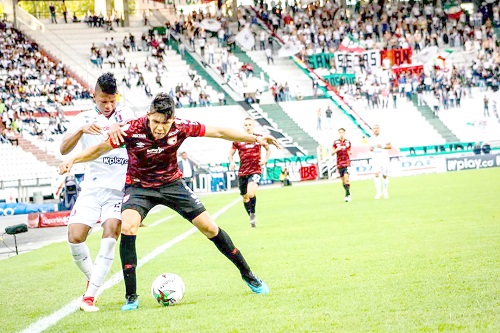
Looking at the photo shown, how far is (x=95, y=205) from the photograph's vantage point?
967cm

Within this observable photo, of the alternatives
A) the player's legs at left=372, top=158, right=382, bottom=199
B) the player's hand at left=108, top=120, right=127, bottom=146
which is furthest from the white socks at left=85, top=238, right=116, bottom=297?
the player's legs at left=372, top=158, right=382, bottom=199

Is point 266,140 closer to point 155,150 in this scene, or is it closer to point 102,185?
point 155,150

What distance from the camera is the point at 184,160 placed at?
3350cm

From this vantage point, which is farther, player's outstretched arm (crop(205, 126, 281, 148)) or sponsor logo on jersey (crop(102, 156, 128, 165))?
sponsor logo on jersey (crop(102, 156, 128, 165))

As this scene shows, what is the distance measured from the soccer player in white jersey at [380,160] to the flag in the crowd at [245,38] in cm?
2935

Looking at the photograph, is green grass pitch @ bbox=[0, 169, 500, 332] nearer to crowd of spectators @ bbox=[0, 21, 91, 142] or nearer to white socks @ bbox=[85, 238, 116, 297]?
white socks @ bbox=[85, 238, 116, 297]

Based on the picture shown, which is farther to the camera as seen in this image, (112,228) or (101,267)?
(112,228)

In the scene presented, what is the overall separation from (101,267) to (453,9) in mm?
58060

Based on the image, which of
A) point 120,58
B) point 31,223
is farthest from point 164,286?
point 120,58

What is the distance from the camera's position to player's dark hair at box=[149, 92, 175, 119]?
8633mm

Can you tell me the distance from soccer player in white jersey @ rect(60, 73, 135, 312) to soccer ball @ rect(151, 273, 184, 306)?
1.92ft

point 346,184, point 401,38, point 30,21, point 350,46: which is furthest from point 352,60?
point 346,184

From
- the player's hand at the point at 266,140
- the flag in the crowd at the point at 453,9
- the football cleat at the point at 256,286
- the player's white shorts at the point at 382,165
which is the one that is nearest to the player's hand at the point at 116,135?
the player's hand at the point at 266,140

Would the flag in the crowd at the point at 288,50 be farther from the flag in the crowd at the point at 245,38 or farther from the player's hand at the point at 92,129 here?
the player's hand at the point at 92,129
